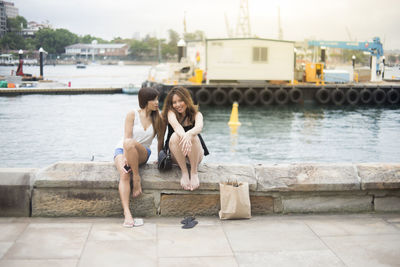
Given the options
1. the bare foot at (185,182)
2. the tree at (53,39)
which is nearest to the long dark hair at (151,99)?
the bare foot at (185,182)

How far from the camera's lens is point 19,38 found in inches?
3132

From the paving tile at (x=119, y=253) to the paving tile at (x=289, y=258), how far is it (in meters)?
0.66

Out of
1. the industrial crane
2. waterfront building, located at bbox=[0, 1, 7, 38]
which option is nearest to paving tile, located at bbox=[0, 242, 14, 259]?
the industrial crane

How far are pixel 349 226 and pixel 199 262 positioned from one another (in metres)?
1.58

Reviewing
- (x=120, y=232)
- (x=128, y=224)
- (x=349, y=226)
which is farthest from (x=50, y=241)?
(x=349, y=226)

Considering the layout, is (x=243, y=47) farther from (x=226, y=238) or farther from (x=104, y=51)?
(x=104, y=51)

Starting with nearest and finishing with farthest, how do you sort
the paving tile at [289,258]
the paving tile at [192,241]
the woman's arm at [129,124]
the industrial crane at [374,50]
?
the paving tile at [289,258]
the paving tile at [192,241]
the woman's arm at [129,124]
the industrial crane at [374,50]

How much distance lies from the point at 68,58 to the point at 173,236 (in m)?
149

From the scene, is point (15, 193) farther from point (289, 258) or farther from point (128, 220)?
point (289, 258)

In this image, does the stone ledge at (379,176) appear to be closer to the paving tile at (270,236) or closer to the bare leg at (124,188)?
the paving tile at (270,236)

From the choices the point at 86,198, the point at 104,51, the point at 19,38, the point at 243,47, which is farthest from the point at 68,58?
the point at 86,198

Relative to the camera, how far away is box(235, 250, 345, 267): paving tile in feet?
10.9

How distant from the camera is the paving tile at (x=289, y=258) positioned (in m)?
3.32

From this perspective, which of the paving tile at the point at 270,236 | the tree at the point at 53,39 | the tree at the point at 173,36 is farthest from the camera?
the tree at the point at 173,36
